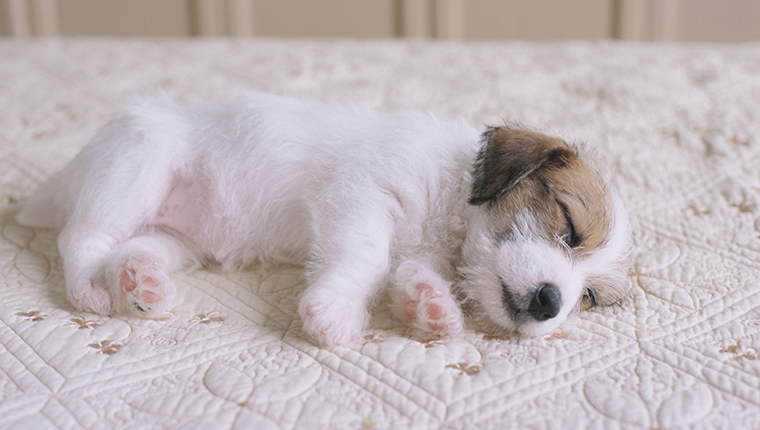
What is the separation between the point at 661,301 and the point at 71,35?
6.72 meters

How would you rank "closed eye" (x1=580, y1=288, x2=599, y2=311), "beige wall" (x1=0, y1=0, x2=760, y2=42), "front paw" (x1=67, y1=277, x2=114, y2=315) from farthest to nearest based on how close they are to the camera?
"beige wall" (x1=0, y1=0, x2=760, y2=42) < "closed eye" (x1=580, y1=288, x2=599, y2=311) < "front paw" (x1=67, y1=277, x2=114, y2=315)

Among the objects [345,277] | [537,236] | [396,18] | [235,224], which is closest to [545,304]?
[537,236]

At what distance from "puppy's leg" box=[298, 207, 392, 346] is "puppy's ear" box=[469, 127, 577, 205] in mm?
290

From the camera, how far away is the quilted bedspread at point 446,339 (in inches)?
46.9

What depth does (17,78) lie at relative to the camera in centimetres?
350

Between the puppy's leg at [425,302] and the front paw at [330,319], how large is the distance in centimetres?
14

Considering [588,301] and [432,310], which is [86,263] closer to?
[432,310]

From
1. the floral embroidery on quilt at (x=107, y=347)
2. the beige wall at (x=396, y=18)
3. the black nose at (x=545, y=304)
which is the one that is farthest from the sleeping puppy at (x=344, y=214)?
the beige wall at (x=396, y=18)

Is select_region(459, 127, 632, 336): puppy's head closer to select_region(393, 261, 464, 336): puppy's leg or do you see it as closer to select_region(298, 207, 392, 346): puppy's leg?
select_region(393, 261, 464, 336): puppy's leg

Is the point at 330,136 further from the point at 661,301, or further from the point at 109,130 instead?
the point at 661,301

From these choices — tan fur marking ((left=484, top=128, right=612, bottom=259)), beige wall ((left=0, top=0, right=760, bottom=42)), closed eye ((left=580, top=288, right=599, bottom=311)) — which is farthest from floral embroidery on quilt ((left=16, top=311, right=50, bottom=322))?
beige wall ((left=0, top=0, right=760, bottom=42))

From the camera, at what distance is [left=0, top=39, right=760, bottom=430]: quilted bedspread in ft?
3.91

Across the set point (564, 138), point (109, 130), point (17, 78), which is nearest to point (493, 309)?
point (564, 138)

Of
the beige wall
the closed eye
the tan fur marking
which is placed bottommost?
the closed eye
